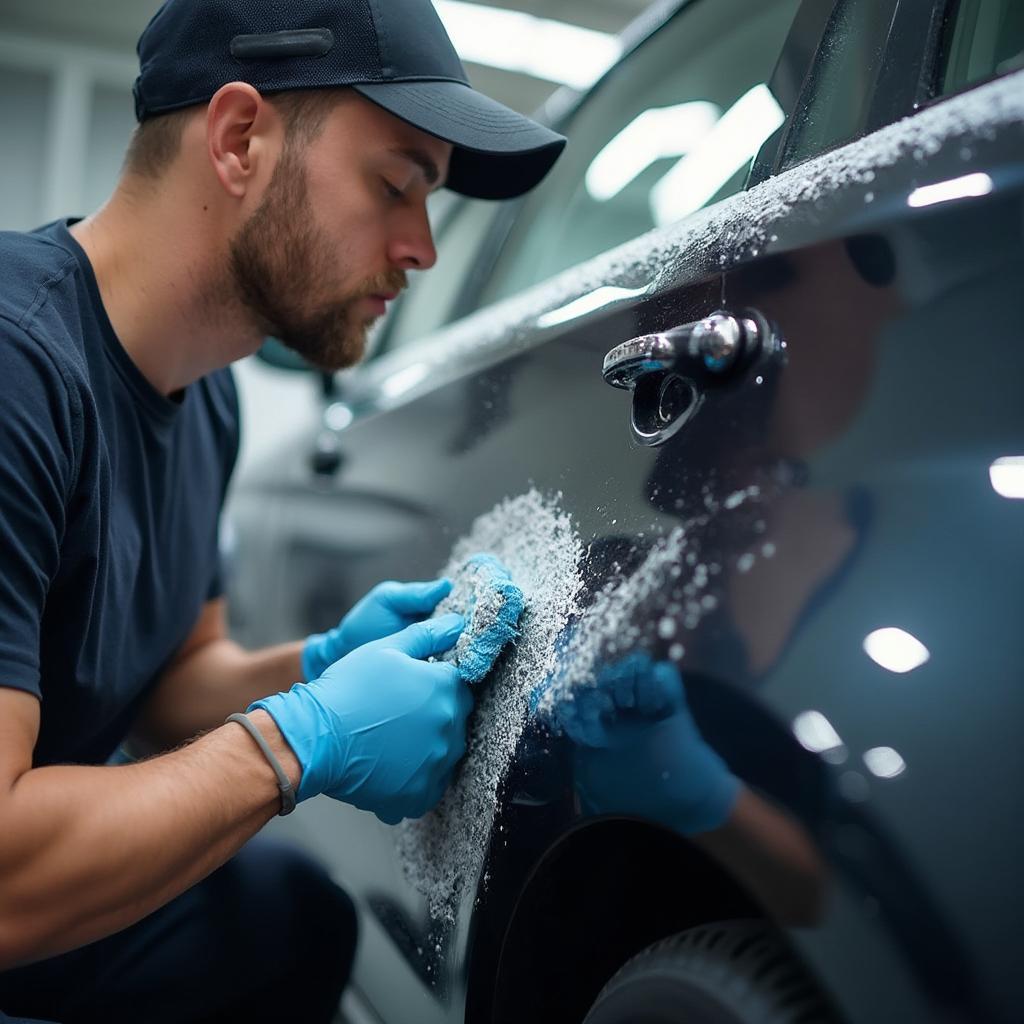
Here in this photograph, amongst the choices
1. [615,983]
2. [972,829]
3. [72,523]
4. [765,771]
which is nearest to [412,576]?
[72,523]

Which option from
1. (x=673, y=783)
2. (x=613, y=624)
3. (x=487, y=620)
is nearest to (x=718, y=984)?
(x=673, y=783)

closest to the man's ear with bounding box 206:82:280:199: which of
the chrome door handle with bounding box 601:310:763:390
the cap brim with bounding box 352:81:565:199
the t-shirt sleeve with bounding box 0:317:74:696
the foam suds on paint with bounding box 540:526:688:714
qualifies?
the cap brim with bounding box 352:81:565:199

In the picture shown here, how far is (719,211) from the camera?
830mm

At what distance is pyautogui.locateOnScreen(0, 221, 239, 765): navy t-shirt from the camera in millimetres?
891

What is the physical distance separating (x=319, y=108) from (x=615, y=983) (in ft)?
3.11

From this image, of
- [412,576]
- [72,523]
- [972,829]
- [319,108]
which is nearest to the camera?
[972,829]

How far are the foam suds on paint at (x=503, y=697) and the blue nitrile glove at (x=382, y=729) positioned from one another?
0.02 metres

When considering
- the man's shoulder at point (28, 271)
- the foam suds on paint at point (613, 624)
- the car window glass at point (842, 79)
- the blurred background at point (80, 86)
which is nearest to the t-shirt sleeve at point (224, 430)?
the man's shoulder at point (28, 271)

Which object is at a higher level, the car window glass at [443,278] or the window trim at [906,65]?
the window trim at [906,65]

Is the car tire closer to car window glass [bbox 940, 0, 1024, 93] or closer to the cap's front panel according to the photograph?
car window glass [bbox 940, 0, 1024, 93]

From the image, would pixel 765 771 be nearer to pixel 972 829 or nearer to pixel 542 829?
pixel 972 829

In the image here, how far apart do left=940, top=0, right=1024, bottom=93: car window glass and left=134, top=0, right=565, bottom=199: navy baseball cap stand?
53cm

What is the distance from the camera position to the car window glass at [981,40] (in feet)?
2.28

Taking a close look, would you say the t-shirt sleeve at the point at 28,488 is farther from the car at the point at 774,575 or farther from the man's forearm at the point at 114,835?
the car at the point at 774,575
